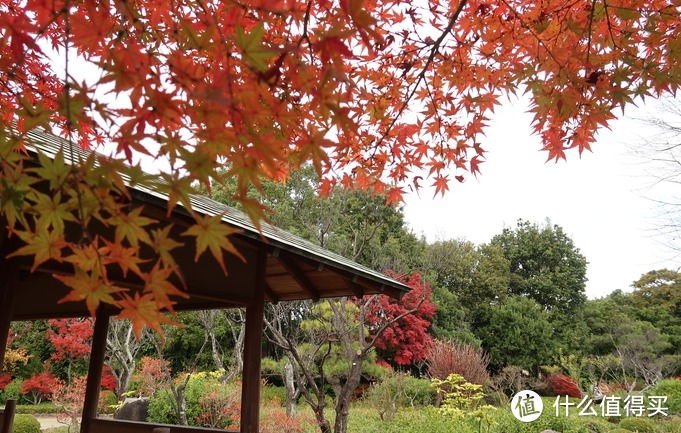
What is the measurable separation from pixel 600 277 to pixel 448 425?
45.9 feet

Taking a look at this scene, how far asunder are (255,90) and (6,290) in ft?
6.42

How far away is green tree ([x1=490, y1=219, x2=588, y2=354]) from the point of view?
1625cm

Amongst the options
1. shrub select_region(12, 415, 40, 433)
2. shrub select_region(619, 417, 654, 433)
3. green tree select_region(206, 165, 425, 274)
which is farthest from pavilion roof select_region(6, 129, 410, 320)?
shrub select_region(619, 417, 654, 433)

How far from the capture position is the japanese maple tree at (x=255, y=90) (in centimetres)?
89

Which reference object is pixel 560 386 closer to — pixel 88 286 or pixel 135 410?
pixel 135 410

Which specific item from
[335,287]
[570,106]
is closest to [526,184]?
[335,287]

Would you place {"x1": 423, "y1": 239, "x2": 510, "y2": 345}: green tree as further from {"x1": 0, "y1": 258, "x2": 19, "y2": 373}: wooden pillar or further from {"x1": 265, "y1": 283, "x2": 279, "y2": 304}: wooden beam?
{"x1": 0, "y1": 258, "x2": 19, "y2": 373}: wooden pillar

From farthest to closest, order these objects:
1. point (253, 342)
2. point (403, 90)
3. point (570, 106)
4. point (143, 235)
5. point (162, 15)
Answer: point (253, 342), point (403, 90), point (570, 106), point (162, 15), point (143, 235)

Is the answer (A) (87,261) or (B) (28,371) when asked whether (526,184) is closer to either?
(B) (28,371)

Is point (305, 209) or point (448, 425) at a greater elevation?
point (305, 209)

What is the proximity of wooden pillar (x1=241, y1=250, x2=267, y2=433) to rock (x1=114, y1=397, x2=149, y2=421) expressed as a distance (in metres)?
5.25

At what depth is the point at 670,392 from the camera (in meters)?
10.7

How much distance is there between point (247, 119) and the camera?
3.13ft

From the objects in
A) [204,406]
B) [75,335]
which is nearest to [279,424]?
[204,406]
